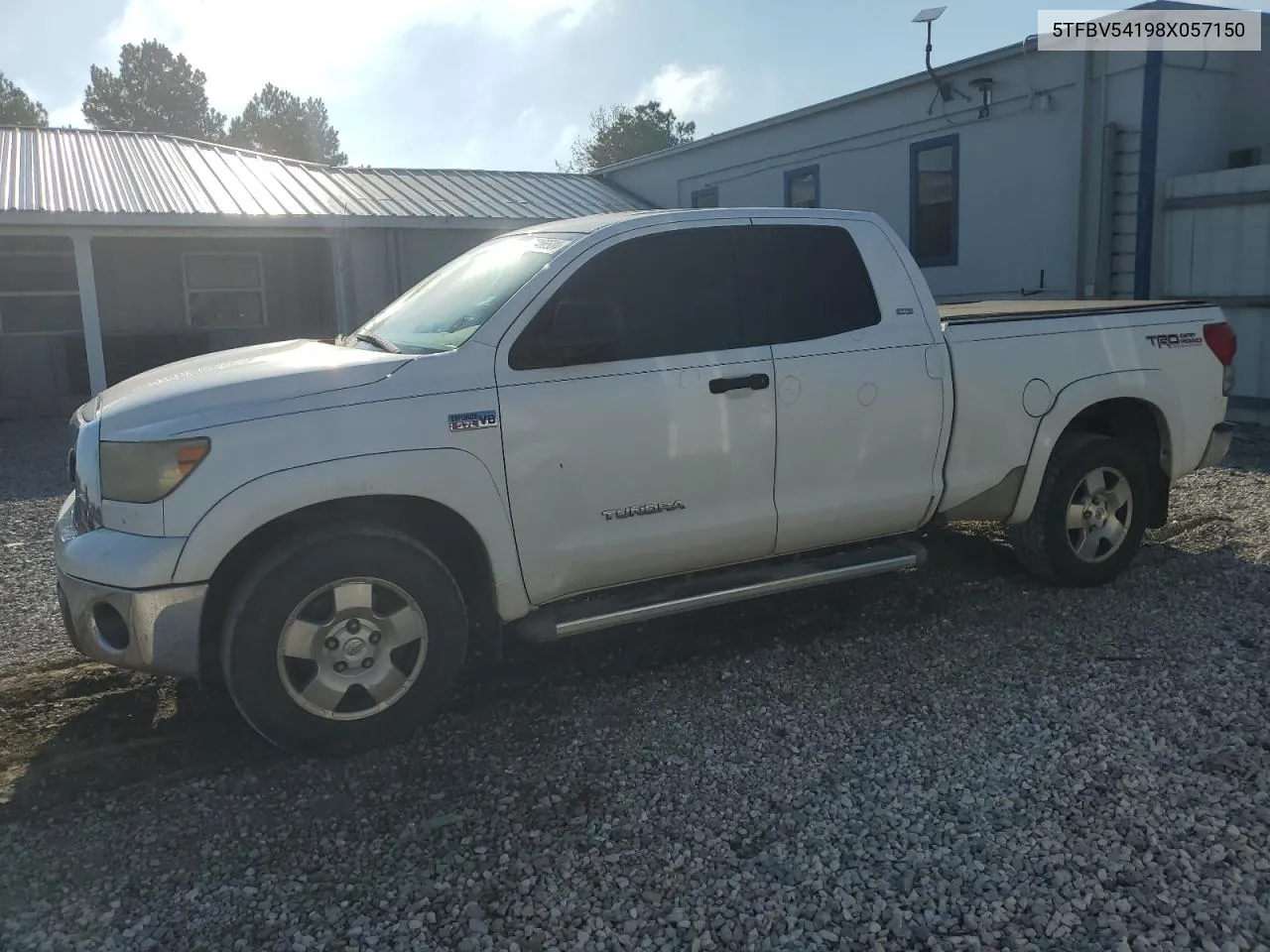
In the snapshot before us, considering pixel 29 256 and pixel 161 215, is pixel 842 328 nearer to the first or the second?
pixel 161 215

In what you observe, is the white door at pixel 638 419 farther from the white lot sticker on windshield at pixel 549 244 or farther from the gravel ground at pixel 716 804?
the gravel ground at pixel 716 804

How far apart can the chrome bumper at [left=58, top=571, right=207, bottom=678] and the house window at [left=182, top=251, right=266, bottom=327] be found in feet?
48.7

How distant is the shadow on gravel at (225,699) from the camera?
Answer: 3730 millimetres

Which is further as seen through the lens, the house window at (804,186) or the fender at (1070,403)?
the house window at (804,186)

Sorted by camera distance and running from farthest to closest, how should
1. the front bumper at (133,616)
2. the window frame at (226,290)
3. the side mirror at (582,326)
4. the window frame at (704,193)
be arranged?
the window frame at (704,193)
the window frame at (226,290)
the side mirror at (582,326)
the front bumper at (133,616)

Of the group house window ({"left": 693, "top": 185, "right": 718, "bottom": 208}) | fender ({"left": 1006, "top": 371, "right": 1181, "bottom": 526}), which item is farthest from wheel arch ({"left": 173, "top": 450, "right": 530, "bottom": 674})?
house window ({"left": 693, "top": 185, "right": 718, "bottom": 208})

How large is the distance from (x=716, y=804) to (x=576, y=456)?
55.5 inches

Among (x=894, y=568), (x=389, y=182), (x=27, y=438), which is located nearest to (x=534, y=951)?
(x=894, y=568)

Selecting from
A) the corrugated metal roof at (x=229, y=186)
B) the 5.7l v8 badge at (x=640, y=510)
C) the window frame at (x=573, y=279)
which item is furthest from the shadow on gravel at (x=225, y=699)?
the corrugated metal roof at (x=229, y=186)

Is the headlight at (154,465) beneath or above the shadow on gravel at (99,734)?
above

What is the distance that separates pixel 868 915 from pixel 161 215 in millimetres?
13777

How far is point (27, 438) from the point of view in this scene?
13.1 m

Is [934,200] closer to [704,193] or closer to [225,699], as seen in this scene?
[704,193]

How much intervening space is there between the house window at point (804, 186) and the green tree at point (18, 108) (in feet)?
187
